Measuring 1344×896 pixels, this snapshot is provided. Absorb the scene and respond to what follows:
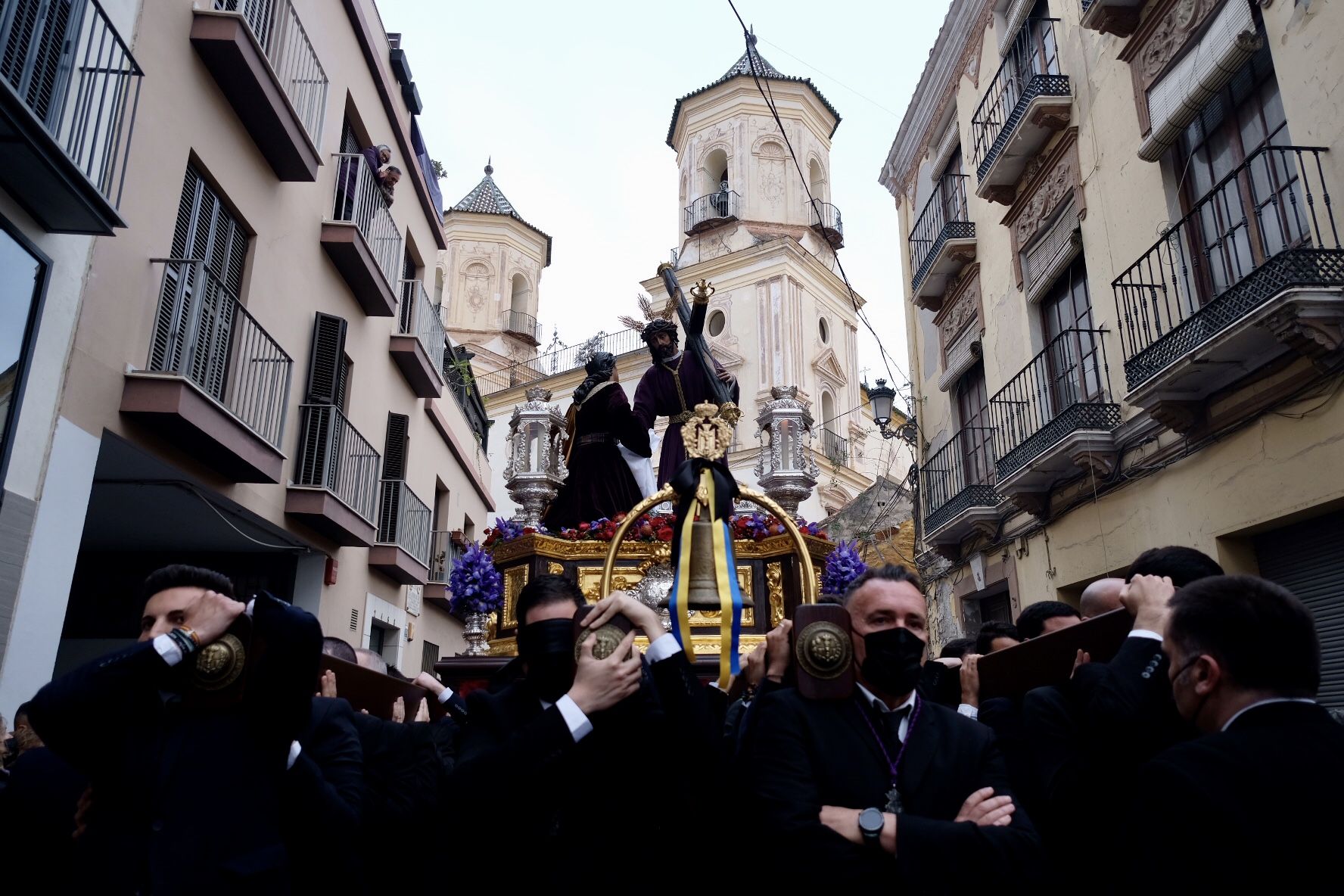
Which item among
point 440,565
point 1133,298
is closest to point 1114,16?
point 1133,298

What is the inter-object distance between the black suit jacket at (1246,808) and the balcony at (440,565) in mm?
13447

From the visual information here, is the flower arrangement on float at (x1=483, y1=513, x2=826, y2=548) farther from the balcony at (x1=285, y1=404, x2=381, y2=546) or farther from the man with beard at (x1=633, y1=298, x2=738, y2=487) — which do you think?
the balcony at (x1=285, y1=404, x2=381, y2=546)

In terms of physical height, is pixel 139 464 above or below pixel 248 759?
above

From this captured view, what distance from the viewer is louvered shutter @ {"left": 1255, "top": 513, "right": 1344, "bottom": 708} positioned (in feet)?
21.4

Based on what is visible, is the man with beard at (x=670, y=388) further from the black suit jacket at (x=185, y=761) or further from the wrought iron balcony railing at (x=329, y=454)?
the wrought iron balcony railing at (x=329, y=454)

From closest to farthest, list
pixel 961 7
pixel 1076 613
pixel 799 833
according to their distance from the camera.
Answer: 1. pixel 799 833
2. pixel 1076 613
3. pixel 961 7

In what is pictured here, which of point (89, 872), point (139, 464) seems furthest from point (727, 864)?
point (139, 464)

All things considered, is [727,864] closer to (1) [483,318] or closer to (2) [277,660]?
(2) [277,660]

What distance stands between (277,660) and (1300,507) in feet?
22.6

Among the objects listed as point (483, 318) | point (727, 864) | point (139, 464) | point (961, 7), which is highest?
point (483, 318)

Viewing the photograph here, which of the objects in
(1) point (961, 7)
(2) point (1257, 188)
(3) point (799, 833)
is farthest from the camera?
(1) point (961, 7)

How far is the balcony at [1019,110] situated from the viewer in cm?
988

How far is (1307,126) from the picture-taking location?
6527 mm

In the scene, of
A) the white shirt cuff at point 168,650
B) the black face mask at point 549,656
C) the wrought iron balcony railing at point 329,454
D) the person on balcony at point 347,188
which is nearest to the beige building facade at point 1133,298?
the black face mask at point 549,656
